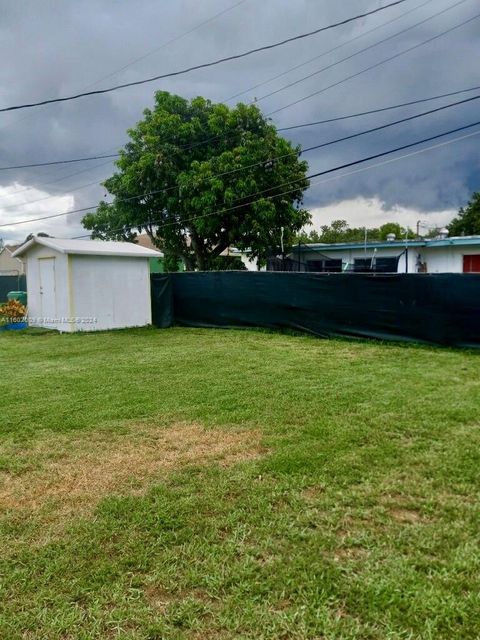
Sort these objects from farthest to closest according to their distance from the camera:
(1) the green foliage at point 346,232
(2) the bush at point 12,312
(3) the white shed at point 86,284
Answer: (1) the green foliage at point 346,232, (2) the bush at point 12,312, (3) the white shed at point 86,284

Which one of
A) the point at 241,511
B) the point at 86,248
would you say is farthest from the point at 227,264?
the point at 241,511

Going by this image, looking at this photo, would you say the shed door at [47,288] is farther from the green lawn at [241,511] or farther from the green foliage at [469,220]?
the green foliage at [469,220]

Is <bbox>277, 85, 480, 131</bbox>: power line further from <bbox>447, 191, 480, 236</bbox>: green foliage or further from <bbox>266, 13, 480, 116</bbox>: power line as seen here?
<bbox>447, 191, 480, 236</bbox>: green foliage

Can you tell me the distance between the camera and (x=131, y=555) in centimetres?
197

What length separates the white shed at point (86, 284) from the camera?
417 inches

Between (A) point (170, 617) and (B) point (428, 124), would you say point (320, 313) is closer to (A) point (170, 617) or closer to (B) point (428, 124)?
(B) point (428, 124)

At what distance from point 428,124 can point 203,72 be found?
176 inches

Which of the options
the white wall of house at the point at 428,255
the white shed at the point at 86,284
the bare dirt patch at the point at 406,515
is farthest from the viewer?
the white wall of house at the point at 428,255

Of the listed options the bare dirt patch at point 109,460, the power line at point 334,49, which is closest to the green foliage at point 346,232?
the power line at point 334,49

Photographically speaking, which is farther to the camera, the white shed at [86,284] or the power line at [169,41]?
the white shed at [86,284]

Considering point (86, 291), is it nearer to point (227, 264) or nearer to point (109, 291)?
point (109, 291)

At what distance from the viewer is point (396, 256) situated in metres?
17.4

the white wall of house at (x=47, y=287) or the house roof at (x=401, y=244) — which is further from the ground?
the house roof at (x=401, y=244)

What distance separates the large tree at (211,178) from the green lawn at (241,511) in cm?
1227
